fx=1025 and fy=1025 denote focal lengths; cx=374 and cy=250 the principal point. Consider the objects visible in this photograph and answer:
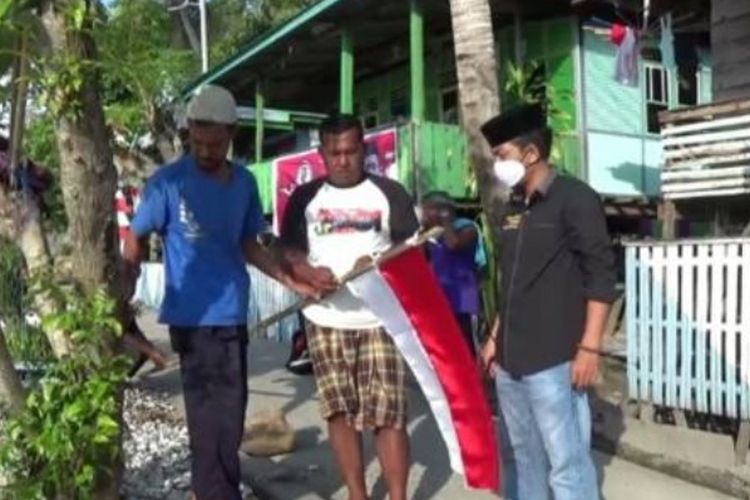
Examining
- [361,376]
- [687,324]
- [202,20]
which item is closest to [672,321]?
[687,324]

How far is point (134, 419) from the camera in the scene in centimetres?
705

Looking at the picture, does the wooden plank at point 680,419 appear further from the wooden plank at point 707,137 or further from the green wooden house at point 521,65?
the green wooden house at point 521,65

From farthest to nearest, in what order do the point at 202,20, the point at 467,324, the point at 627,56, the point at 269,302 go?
the point at 202,20, the point at 269,302, the point at 627,56, the point at 467,324

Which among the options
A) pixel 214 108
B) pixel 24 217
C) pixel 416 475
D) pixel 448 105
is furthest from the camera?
pixel 448 105

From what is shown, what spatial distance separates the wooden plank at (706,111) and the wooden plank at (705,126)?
5 cm

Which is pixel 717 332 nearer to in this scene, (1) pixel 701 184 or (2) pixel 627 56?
(1) pixel 701 184

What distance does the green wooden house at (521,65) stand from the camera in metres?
13.9

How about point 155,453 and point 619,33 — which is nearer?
point 155,453

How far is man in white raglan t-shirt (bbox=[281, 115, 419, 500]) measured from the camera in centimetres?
437

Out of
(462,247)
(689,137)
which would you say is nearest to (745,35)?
(689,137)

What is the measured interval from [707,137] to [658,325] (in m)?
3.89

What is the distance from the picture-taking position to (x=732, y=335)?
5738 millimetres

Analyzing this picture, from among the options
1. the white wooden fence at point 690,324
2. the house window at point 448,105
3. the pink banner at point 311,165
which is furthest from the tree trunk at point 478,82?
the house window at point 448,105

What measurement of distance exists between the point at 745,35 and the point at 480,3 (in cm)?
407
